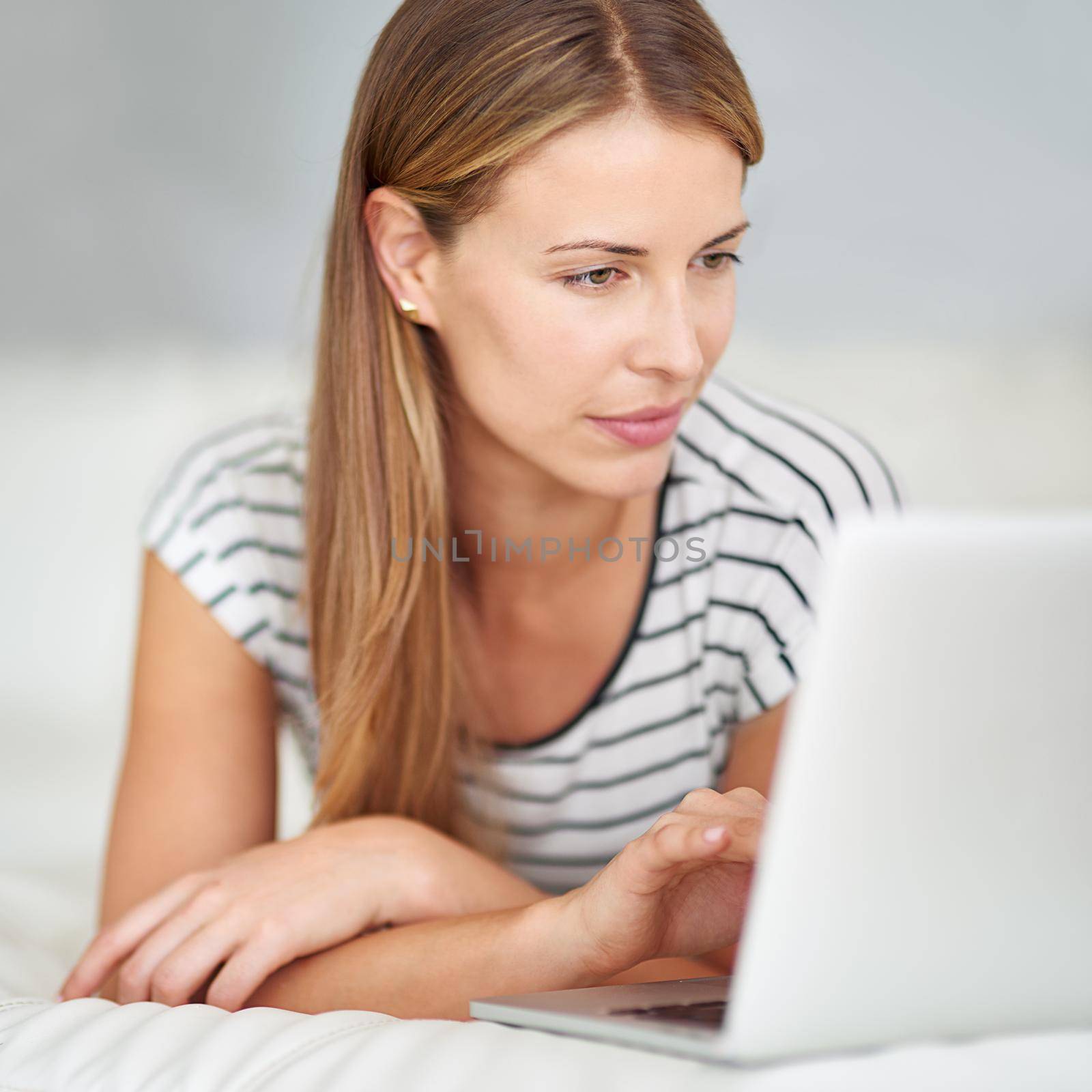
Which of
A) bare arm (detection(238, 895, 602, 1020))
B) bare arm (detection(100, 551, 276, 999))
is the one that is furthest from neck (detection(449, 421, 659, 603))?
bare arm (detection(238, 895, 602, 1020))

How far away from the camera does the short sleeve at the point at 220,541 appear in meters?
1.34

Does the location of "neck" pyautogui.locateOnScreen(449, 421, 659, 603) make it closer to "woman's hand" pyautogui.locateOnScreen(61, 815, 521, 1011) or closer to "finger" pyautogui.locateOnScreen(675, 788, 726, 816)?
"woman's hand" pyautogui.locateOnScreen(61, 815, 521, 1011)

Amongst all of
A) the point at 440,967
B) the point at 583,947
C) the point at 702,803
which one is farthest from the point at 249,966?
the point at 702,803

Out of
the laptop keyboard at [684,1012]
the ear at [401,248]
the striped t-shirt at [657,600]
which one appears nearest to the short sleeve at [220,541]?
the striped t-shirt at [657,600]

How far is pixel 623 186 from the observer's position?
1.00 m

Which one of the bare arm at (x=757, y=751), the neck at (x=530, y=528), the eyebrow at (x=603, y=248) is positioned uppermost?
the eyebrow at (x=603, y=248)

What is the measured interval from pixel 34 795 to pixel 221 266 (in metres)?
0.97

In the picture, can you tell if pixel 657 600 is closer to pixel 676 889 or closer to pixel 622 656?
pixel 622 656

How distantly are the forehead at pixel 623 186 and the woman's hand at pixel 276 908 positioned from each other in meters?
0.52

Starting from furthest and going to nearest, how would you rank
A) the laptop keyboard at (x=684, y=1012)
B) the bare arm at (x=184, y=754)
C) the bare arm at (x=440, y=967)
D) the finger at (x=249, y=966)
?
1. the bare arm at (x=184, y=754)
2. the finger at (x=249, y=966)
3. the bare arm at (x=440, y=967)
4. the laptop keyboard at (x=684, y=1012)

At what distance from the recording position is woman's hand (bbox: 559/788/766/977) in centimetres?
72

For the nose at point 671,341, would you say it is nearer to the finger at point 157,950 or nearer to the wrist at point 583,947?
the wrist at point 583,947

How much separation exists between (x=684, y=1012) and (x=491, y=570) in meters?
0.80

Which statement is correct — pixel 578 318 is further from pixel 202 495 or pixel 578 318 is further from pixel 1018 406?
pixel 1018 406
